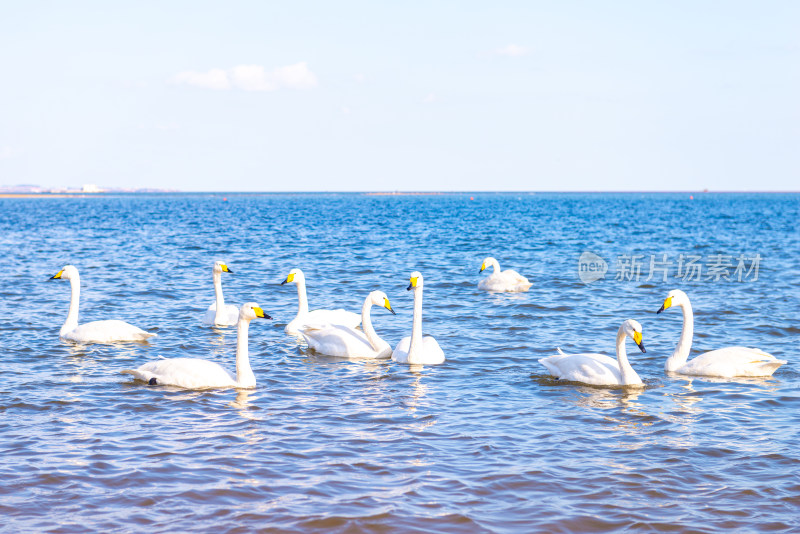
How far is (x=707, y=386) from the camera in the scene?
11.2 metres

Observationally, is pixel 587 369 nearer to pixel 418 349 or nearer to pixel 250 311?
pixel 418 349

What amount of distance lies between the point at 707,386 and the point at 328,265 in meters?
18.4

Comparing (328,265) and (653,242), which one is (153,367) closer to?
(328,265)

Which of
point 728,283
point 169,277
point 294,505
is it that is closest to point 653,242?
point 728,283

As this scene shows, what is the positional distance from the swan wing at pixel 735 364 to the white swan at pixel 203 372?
6.45 m

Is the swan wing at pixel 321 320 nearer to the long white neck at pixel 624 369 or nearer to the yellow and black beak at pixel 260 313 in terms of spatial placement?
the yellow and black beak at pixel 260 313

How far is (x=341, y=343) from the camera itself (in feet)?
43.4

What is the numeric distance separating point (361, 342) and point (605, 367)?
4.21m

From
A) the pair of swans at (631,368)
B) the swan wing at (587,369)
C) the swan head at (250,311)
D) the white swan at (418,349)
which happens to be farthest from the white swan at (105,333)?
the swan wing at (587,369)

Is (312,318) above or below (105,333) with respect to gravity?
above

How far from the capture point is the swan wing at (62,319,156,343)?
1381cm

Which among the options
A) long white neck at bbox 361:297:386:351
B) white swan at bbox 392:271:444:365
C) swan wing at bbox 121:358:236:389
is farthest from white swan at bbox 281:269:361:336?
swan wing at bbox 121:358:236:389

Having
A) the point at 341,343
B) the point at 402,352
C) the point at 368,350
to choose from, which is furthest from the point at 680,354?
the point at 341,343

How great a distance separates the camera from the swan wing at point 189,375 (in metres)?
10.6
